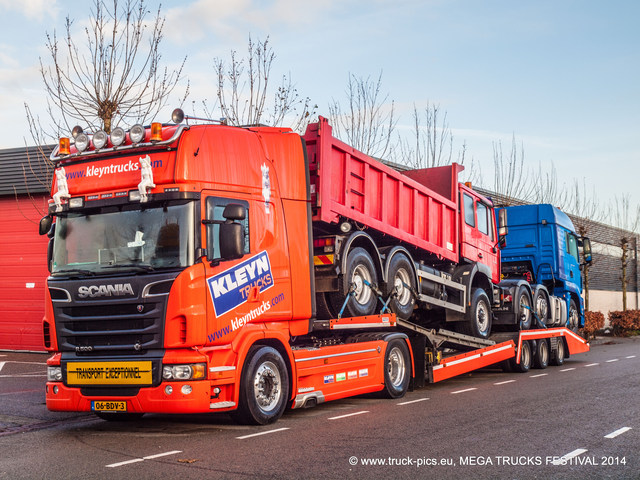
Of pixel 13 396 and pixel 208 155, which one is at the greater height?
pixel 208 155

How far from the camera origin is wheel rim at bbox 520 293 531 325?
53.6ft

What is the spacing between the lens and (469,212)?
14.5 meters

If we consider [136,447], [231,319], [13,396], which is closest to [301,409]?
[231,319]

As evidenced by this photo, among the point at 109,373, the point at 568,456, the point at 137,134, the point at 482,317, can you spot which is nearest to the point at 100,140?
the point at 137,134

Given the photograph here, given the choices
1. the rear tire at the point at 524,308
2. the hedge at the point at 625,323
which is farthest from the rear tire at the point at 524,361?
the hedge at the point at 625,323

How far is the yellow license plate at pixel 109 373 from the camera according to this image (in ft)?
25.7

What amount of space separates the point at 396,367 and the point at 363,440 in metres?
4.09

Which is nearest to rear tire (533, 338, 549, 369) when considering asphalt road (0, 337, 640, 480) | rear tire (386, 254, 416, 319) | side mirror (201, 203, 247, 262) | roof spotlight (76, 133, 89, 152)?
asphalt road (0, 337, 640, 480)

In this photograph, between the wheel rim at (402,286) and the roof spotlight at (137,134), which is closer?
the roof spotlight at (137,134)

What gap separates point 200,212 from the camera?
808cm

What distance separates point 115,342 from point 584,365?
1300 cm

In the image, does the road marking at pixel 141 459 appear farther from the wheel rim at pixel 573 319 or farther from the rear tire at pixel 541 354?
the wheel rim at pixel 573 319

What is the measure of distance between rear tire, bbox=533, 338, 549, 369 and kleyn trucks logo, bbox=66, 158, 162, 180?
11.6 metres

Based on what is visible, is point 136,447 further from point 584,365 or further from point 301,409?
point 584,365
